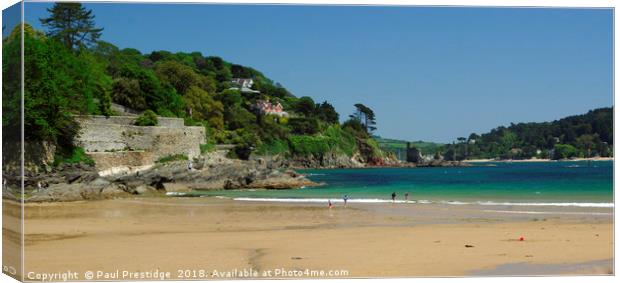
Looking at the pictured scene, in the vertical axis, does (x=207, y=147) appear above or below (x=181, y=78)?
below

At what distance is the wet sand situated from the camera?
24.7ft

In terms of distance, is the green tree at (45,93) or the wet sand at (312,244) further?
the wet sand at (312,244)

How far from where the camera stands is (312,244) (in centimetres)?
947

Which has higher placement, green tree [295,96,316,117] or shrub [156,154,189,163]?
green tree [295,96,316,117]

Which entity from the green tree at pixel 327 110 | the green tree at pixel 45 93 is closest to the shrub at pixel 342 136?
the green tree at pixel 327 110

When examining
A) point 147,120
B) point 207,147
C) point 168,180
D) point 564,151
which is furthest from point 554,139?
point 207,147

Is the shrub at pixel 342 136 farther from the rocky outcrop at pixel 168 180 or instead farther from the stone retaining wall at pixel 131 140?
the stone retaining wall at pixel 131 140

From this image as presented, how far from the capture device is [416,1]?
25.3 feet

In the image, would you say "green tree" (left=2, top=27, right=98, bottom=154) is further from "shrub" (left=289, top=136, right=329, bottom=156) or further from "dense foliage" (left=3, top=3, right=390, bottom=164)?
"shrub" (left=289, top=136, right=329, bottom=156)

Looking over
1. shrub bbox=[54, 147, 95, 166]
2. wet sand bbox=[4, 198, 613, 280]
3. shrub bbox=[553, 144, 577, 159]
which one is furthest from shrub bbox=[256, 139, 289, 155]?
shrub bbox=[553, 144, 577, 159]

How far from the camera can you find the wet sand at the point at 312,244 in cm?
754

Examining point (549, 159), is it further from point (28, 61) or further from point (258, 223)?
point (28, 61)

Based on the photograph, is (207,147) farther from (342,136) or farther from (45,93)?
(45,93)

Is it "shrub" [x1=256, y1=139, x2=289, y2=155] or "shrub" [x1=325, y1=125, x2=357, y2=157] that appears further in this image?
"shrub" [x1=256, y1=139, x2=289, y2=155]
